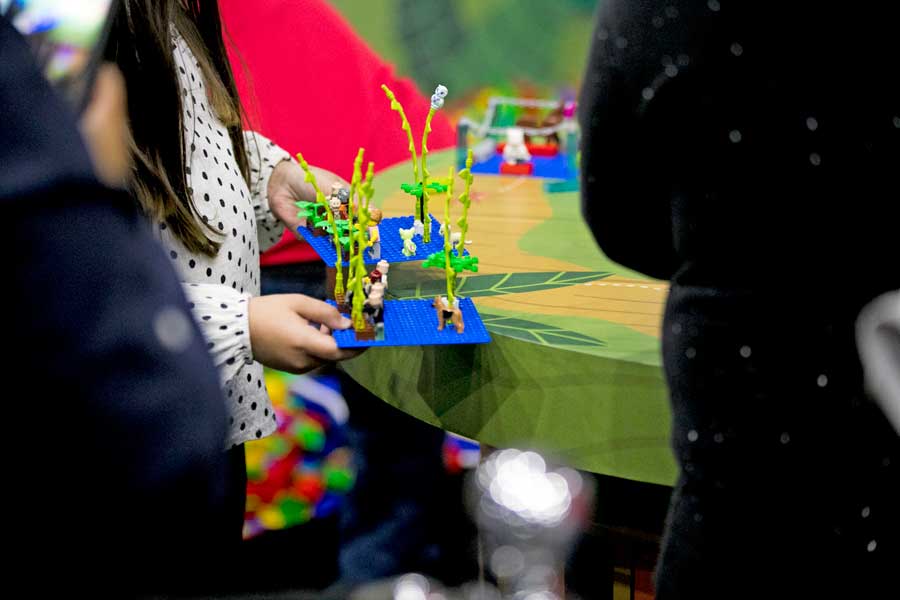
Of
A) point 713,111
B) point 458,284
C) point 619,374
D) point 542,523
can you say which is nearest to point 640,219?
point 713,111

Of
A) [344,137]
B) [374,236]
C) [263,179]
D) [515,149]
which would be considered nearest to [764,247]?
[374,236]

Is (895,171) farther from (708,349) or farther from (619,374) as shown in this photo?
(619,374)

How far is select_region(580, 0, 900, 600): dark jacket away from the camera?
506 mm

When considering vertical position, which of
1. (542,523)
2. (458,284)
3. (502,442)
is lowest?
(542,523)

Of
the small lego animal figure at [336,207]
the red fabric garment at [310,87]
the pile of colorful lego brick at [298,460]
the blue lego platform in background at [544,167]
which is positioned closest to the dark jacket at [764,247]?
the small lego animal figure at [336,207]

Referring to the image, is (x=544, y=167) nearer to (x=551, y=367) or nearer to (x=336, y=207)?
(x=336, y=207)

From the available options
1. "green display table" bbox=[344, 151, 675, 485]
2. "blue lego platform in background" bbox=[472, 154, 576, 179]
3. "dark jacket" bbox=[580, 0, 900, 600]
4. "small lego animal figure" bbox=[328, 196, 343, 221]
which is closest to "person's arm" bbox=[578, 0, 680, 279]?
"dark jacket" bbox=[580, 0, 900, 600]

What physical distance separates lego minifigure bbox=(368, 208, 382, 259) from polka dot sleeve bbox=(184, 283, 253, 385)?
22 centimetres

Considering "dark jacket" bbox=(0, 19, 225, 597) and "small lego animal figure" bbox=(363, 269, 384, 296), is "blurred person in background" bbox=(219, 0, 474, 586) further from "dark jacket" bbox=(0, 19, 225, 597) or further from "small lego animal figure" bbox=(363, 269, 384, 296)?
"dark jacket" bbox=(0, 19, 225, 597)

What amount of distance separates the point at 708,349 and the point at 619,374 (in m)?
0.29

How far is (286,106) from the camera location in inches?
68.5

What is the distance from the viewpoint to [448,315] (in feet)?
2.91

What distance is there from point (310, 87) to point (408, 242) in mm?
824

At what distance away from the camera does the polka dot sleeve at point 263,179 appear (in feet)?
3.48
